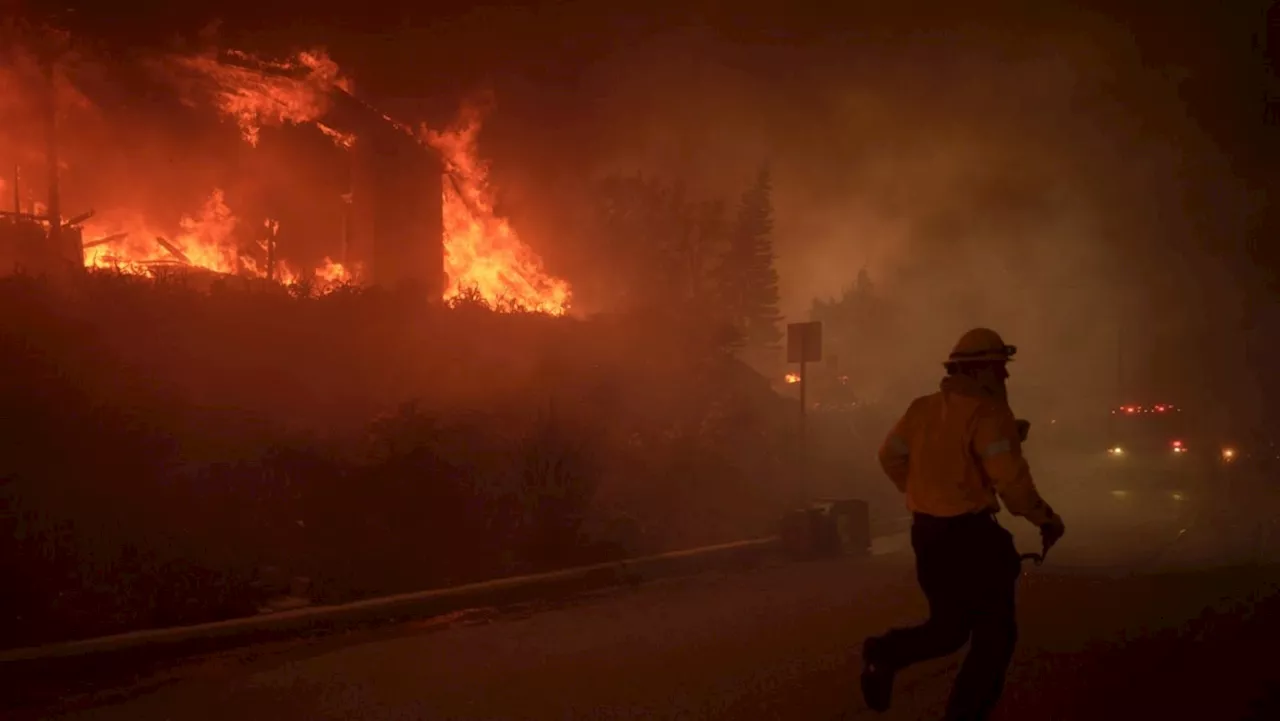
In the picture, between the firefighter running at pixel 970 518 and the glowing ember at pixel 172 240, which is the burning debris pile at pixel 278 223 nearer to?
the glowing ember at pixel 172 240

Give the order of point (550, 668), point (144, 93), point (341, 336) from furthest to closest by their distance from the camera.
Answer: point (144, 93)
point (341, 336)
point (550, 668)

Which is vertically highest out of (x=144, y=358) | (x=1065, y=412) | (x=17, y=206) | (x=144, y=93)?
(x=144, y=93)

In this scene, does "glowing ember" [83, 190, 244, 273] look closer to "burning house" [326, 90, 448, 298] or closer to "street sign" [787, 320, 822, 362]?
"burning house" [326, 90, 448, 298]

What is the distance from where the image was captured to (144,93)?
1764 cm

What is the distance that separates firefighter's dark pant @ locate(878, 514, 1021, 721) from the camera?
4133mm

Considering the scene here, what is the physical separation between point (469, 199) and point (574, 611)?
14955mm

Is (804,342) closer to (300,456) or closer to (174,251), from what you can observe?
(300,456)

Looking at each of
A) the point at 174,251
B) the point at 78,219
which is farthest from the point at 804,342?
the point at 78,219

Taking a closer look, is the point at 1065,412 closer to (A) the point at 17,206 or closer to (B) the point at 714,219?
(B) the point at 714,219

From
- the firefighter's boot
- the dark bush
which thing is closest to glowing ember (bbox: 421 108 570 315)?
the dark bush

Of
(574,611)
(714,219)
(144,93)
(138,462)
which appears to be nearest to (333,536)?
(138,462)

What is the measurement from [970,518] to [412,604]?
551 centimetres

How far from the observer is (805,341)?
15.6 meters

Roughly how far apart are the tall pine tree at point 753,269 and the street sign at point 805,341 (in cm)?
3523
